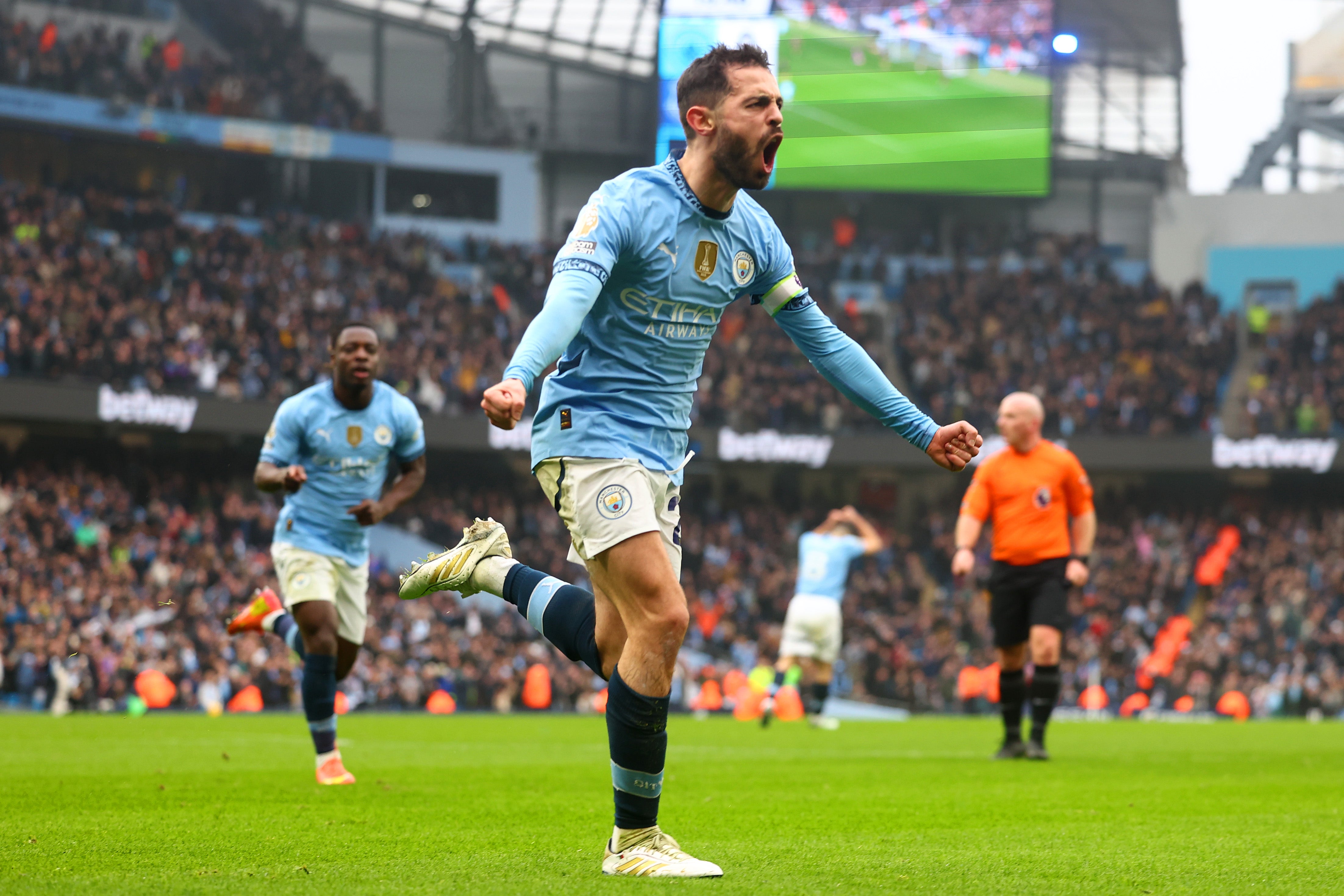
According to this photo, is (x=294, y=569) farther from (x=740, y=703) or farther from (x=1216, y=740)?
(x=740, y=703)

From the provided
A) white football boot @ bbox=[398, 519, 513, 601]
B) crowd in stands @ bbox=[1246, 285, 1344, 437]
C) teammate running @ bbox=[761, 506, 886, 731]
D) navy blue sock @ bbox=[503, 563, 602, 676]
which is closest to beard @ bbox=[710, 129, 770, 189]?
navy blue sock @ bbox=[503, 563, 602, 676]

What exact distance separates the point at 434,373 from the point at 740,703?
11.2 metres

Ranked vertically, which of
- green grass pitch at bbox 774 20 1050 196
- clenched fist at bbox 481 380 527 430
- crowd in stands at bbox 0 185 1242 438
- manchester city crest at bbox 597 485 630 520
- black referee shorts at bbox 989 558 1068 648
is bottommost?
black referee shorts at bbox 989 558 1068 648

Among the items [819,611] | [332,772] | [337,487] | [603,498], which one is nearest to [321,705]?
[332,772]

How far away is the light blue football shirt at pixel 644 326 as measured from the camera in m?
4.55

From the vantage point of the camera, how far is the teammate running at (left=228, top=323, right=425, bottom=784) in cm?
822

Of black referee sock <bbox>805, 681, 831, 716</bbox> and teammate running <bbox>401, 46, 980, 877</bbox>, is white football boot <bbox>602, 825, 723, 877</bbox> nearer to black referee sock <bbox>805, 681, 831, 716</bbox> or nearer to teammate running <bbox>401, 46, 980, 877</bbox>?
teammate running <bbox>401, 46, 980, 877</bbox>

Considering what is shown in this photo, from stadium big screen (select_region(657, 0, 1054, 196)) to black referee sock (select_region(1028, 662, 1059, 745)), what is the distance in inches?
1107

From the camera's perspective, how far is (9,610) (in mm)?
22891

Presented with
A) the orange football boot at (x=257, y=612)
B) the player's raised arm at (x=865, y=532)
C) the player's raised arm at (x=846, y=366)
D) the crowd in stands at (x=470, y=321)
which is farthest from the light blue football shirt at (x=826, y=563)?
the player's raised arm at (x=846, y=366)

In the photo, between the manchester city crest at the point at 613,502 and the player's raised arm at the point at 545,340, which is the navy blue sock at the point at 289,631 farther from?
the player's raised arm at the point at 545,340

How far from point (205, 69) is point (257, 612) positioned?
98.8ft

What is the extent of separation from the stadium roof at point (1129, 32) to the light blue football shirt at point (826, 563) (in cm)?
2731

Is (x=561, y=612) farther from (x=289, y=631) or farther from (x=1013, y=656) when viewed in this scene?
(x=1013, y=656)
